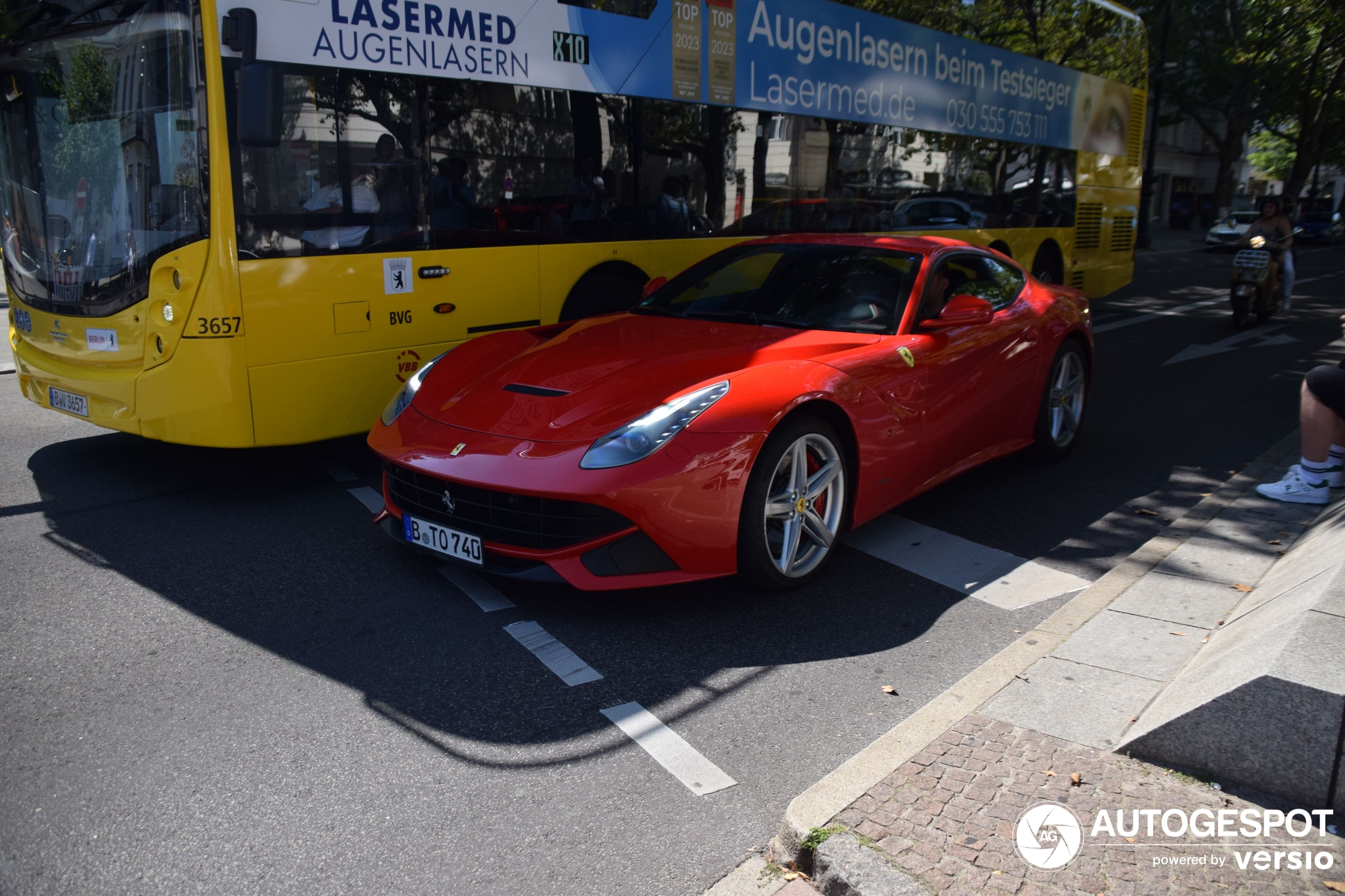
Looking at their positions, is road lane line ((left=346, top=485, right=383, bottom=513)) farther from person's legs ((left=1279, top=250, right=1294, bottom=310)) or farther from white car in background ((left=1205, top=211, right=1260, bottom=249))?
white car in background ((left=1205, top=211, right=1260, bottom=249))

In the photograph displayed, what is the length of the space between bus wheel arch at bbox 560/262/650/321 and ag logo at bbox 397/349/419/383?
→ 1269mm

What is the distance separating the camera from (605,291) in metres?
7.20

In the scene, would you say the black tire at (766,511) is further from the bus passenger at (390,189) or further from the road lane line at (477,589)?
the bus passenger at (390,189)

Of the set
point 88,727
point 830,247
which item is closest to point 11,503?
point 88,727

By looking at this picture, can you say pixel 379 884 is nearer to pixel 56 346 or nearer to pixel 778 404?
pixel 778 404

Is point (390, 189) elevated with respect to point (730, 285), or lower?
elevated

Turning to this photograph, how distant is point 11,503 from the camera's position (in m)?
5.20

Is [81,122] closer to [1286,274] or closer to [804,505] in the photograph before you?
[804,505]

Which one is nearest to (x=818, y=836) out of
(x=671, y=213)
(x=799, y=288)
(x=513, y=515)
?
(x=513, y=515)

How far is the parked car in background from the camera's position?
40.3 m

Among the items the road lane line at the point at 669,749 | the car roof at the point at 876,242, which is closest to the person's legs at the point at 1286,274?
the car roof at the point at 876,242

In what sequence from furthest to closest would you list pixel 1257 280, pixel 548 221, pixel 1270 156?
pixel 1270 156, pixel 1257 280, pixel 548 221

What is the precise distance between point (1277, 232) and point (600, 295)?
10470 millimetres

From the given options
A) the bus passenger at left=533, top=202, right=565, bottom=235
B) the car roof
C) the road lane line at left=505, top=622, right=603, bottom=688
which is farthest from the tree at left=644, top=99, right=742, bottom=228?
the road lane line at left=505, top=622, right=603, bottom=688
